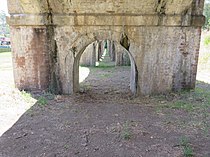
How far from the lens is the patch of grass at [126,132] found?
4.40m

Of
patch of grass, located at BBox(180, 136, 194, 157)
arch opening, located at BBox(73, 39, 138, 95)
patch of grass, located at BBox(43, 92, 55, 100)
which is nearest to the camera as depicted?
patch of grass, located at BBox(180, 136, 194, 157)

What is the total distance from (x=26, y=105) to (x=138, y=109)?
10.2 feet

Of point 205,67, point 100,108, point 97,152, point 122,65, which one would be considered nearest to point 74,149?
point 97,152

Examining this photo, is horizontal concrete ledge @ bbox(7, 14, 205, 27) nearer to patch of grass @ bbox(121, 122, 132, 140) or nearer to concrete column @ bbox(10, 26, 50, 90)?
concrete column @ bbox(10, 26, 50, 90)

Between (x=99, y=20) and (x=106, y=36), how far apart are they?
0.52 metres

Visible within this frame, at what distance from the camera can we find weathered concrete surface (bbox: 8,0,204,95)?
671 cm

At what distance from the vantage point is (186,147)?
4027 mm

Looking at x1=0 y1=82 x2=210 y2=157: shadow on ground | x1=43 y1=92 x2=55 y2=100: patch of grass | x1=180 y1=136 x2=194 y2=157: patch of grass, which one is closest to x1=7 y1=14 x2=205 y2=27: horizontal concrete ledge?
x1=43 y1=92 x2=55 y2=100: patch of grass

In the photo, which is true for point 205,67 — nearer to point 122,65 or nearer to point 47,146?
point 122,65

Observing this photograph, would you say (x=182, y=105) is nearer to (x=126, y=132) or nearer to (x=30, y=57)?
(x=126, y=132)

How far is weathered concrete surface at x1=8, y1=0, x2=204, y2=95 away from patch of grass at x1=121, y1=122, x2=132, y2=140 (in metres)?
2.52

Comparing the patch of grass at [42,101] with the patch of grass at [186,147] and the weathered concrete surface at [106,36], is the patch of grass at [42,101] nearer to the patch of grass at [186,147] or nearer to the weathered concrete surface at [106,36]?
the weathered concrete surface at [106,36]

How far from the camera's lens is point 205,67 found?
1234cm

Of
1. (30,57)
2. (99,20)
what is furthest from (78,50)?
(30,57)
